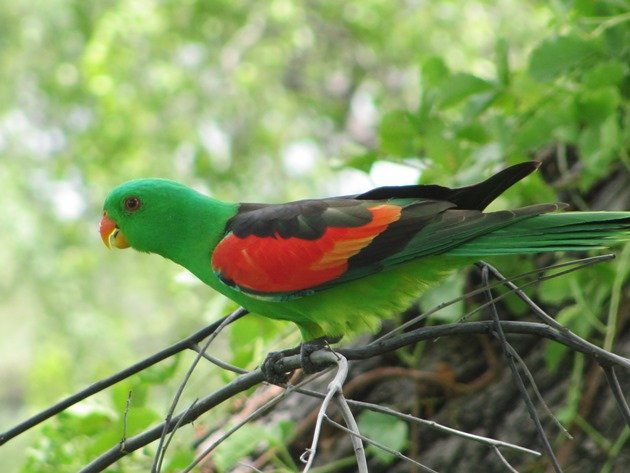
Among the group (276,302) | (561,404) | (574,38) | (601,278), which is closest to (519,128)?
Answer: (574,38)

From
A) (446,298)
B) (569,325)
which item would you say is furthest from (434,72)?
(569,325)

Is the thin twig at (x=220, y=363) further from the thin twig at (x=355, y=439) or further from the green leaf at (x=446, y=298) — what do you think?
the green leaf at (x=446, y=298)

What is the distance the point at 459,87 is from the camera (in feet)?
7.76

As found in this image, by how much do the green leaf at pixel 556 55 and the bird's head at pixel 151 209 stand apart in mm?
1021

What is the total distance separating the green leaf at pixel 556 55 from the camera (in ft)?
7.41

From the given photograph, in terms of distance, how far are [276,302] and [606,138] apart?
101cm

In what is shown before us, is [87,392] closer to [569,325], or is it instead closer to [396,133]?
[396,133]

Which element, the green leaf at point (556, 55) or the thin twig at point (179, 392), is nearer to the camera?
the thin twig at point (179, 392)

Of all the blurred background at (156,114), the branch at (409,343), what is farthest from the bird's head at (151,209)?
the blurred background at (156,114)

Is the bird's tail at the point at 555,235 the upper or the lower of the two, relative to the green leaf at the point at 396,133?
lower

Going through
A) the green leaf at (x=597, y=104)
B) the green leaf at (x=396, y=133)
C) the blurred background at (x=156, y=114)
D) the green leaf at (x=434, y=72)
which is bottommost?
the green leaf at (x=597, y=104)

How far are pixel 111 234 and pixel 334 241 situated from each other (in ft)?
1.76

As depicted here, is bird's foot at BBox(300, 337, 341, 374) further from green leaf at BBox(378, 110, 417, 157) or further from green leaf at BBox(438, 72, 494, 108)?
green leaf at BBox(438, 72, 494, 108)

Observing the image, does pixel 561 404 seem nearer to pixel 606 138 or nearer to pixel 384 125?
pixel 606 138
